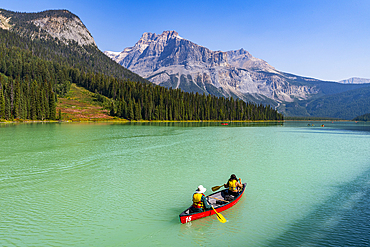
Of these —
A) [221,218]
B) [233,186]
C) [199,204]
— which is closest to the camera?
[221,218]

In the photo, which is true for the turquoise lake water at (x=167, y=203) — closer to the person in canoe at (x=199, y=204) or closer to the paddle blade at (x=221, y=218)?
the paddle blade at (x=221, y=218)

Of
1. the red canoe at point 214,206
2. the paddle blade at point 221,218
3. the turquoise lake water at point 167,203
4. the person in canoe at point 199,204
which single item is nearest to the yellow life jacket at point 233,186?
the red canoe at point 214,206

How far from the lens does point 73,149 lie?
47188 millimetres

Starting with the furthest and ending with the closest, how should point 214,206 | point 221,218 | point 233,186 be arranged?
point 233,186
point 214,206
point 221,218

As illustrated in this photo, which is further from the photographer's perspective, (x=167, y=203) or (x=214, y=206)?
(x=167, y=203)

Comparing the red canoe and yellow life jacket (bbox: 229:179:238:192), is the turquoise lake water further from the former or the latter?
yellow life jacket (bbox: 229:179:238:192)

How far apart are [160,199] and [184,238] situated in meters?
7.15

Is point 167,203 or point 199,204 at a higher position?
→ point 199,204

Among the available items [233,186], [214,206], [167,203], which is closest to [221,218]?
[214,206]

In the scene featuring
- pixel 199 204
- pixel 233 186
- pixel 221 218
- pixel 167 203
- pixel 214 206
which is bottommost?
pixel 167 203

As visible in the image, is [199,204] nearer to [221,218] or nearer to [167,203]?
[221,218]

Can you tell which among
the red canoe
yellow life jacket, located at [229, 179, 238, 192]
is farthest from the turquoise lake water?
yellow life jacket, located at [229, 179, 238, 192]

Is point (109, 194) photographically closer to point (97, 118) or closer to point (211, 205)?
point (211, 205)

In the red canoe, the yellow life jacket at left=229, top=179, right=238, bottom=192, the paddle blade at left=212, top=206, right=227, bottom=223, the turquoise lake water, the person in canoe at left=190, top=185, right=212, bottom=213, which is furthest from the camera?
the yellow life jacket at left=229, top=179, right=238, bottom=192
